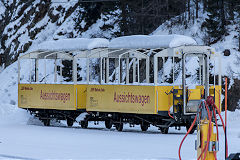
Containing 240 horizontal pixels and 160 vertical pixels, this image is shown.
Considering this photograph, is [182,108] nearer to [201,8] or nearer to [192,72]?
[192,72]

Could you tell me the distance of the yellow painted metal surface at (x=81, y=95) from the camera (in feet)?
87.4

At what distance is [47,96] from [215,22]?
17.7 meters

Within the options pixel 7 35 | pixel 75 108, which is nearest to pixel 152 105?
pixel 75 108

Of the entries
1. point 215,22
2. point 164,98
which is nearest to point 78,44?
point 164,98

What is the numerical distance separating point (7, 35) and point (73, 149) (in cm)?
5003

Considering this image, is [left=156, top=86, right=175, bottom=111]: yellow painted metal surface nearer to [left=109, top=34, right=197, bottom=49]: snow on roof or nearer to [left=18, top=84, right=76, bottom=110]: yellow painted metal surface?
[left=109, top=34, right=197, bottom=49]: snow on roof

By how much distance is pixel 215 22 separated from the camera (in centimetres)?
4234

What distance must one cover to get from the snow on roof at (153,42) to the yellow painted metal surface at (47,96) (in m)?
Result: 2.79

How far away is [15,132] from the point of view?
76.0ft

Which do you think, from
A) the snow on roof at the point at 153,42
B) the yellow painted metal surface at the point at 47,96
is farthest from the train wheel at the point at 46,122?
the snow on roof at the point at 153,42

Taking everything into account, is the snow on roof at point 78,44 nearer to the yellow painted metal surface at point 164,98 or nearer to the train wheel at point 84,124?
the train wheel at point 84,124

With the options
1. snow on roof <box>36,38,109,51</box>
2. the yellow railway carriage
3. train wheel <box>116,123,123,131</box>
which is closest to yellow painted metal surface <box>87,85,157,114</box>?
the yellow railway carriage

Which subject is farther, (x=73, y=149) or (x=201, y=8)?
(x=201, y=8)

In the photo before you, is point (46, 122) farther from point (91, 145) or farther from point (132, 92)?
point (91, 145)
